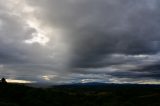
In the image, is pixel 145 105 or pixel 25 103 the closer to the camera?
pixel 25 103

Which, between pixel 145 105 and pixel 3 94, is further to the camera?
pixel 145 105

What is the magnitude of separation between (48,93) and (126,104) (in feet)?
149

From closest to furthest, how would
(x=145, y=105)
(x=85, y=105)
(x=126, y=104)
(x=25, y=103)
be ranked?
1. (x=25, y=103)
2. (x=85, y=105)
3. (x=126, y=104)
4. (x=145, y=105)

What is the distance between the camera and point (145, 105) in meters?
162

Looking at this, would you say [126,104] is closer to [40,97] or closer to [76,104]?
[76,104]

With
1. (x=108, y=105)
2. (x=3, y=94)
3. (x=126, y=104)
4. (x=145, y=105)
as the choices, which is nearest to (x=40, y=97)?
(x=3, y=94)

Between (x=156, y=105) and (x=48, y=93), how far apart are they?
66231 millimetres

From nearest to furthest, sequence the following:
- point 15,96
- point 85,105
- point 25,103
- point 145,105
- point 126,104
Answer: point 25,103, point 15,96, point 85,105, point 126,104, point 145,105

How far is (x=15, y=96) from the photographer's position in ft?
416

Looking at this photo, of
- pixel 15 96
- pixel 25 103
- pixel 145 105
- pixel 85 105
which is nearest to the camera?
pixel 25 103

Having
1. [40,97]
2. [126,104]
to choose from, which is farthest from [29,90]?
[126,104]

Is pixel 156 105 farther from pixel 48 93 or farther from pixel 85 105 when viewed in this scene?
pixel 48 93

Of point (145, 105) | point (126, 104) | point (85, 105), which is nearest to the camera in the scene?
point (85, 105)

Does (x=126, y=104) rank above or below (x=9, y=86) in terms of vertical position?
below
